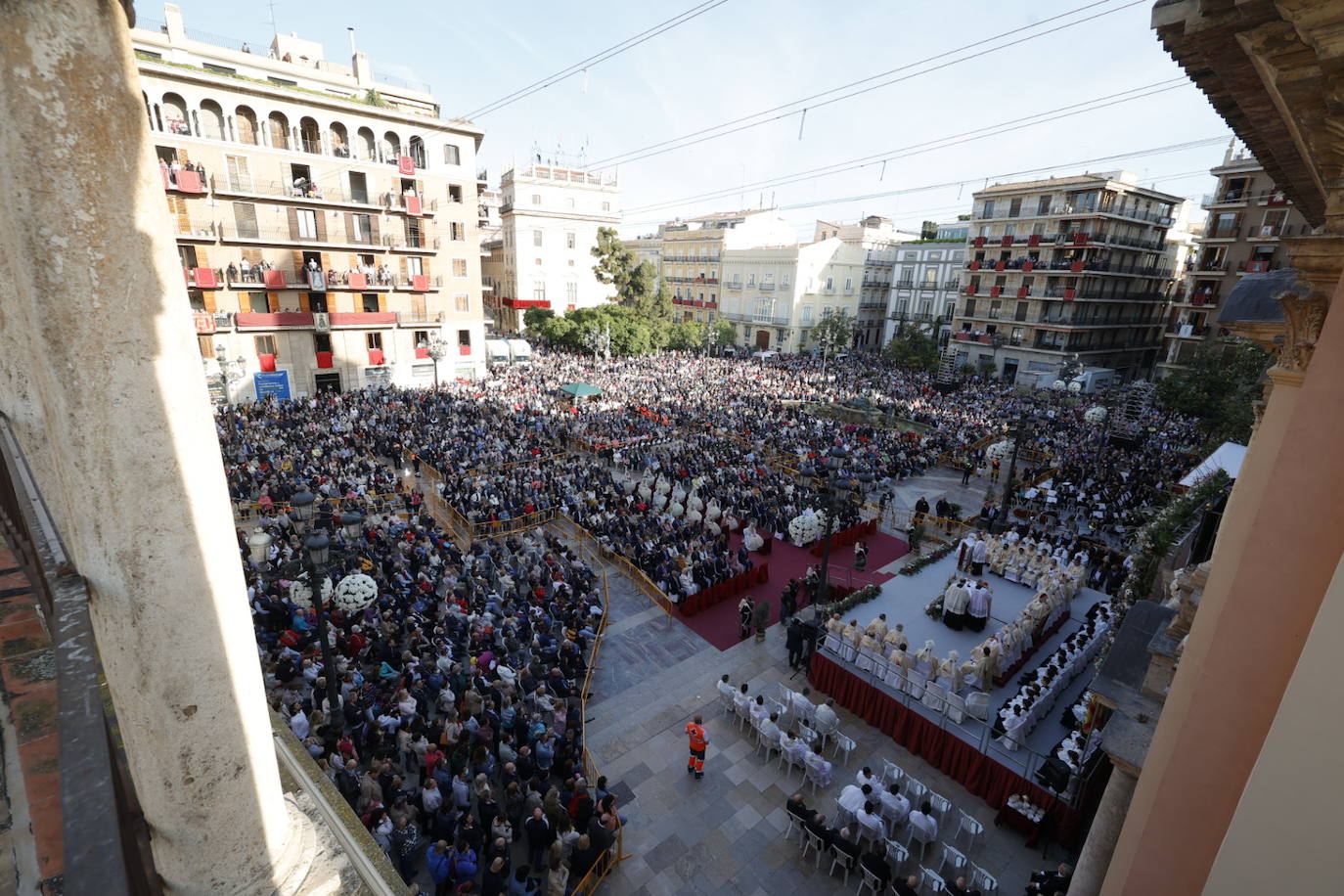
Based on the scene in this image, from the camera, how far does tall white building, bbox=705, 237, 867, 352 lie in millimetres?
56188

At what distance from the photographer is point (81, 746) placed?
163 centimetres

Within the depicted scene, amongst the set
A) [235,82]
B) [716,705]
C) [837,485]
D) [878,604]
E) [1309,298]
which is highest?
[235,82]

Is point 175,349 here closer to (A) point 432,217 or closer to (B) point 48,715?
(B) point 48,715

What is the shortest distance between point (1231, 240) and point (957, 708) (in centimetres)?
4502

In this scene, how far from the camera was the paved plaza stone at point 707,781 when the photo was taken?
26.2 feet

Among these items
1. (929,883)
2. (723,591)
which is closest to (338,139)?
(723,591)

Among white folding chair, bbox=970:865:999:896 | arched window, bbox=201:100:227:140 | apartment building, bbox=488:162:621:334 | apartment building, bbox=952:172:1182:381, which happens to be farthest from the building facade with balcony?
apartment building, bbox=952:172:1182:381

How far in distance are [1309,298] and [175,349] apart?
5792 mm

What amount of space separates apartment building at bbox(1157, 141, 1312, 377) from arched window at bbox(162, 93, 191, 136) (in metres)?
51.8

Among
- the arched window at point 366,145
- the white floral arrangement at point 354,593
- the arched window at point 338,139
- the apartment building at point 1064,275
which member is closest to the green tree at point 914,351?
the apartment building at point 1064,275

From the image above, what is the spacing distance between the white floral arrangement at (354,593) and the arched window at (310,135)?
2837 cm

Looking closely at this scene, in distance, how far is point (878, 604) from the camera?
13.5 meters

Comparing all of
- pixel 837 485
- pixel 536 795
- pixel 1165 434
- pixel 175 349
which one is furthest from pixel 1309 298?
pixel 1165 434

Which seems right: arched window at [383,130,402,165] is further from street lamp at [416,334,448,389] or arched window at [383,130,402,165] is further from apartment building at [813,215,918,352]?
apartment building at [813,215,918,352]
